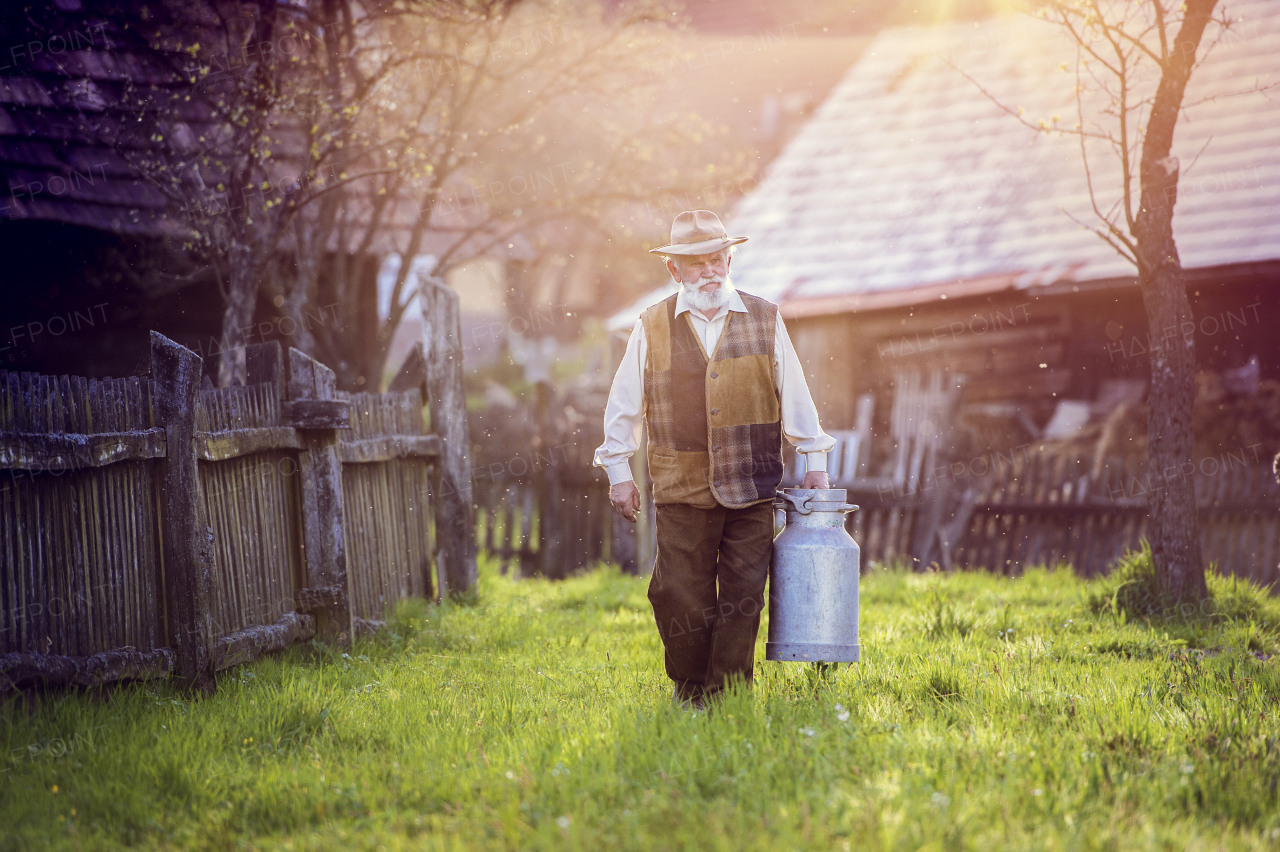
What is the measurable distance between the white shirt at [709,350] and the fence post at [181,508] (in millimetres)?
1735

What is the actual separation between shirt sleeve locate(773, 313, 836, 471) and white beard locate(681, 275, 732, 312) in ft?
0.82

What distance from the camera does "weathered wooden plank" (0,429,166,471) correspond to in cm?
368

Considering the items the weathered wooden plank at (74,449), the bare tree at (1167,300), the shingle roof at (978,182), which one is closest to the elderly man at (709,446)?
the weathered wooden plank at (74,449)

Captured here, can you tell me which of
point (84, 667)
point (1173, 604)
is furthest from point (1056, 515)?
point (84, 667)

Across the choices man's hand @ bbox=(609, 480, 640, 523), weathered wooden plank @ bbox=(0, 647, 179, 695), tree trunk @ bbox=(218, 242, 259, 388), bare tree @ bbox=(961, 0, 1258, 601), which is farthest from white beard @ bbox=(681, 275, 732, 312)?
tree trunk @ bbox=(218, 242, 259, 388)

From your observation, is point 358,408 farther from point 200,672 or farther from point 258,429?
point 200,672

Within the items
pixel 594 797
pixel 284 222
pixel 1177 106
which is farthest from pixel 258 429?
pixel 1177 106

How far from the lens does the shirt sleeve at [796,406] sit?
4117 millimetres

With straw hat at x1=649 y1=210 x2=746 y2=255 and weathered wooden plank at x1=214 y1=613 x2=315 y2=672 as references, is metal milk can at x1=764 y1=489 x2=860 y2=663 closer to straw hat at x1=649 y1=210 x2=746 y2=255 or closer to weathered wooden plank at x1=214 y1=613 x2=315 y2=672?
straw hat at x1=649 y1=210 x2=746 y2=255

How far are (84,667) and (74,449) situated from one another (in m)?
0.83

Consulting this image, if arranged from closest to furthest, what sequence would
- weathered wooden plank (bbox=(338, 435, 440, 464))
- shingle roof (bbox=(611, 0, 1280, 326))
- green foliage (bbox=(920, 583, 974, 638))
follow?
green foliage (bbox=(920, 583, 974, 638))
weathered wooden plank (bbox=(338, 435, 440, 464))
shingle roof (bbox=(611, 0, 1280, 326))

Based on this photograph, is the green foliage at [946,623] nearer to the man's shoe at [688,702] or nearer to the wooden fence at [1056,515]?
the man's shoe at [688,702]

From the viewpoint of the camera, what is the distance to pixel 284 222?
621cm

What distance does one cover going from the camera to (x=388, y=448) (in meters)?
6.08
